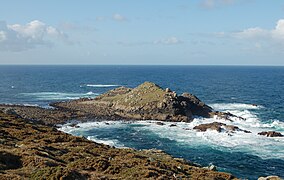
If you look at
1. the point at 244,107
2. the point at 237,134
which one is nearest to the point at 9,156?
the point at 237,134

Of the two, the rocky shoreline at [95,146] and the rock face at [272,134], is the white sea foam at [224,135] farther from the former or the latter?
the rocky shoreline at [95,146]

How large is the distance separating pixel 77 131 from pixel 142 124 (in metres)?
16.5

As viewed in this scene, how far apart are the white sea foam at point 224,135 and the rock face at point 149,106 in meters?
5.15

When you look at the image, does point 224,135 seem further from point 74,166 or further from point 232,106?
point 74,166

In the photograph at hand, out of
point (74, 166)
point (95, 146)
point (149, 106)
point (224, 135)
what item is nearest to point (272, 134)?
point (224, 135)

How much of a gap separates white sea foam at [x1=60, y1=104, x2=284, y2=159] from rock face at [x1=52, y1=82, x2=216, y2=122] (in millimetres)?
5153

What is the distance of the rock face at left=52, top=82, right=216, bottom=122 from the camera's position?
8769cm

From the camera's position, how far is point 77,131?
235ft

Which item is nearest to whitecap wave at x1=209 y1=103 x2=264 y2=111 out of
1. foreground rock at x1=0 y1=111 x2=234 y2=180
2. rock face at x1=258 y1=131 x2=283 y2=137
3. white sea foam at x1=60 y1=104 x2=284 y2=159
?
white sea foam at x1=60 y1=104 x2=284 y2=159

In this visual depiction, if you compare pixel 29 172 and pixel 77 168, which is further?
pixel 77 168

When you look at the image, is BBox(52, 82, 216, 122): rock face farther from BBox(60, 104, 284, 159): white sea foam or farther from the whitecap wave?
the whitecap wave

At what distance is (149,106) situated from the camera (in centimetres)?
9156

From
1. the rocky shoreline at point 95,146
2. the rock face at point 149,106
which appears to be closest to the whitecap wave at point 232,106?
the rock face at point 149,106

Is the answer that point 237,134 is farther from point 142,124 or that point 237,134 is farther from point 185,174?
point 185,174
